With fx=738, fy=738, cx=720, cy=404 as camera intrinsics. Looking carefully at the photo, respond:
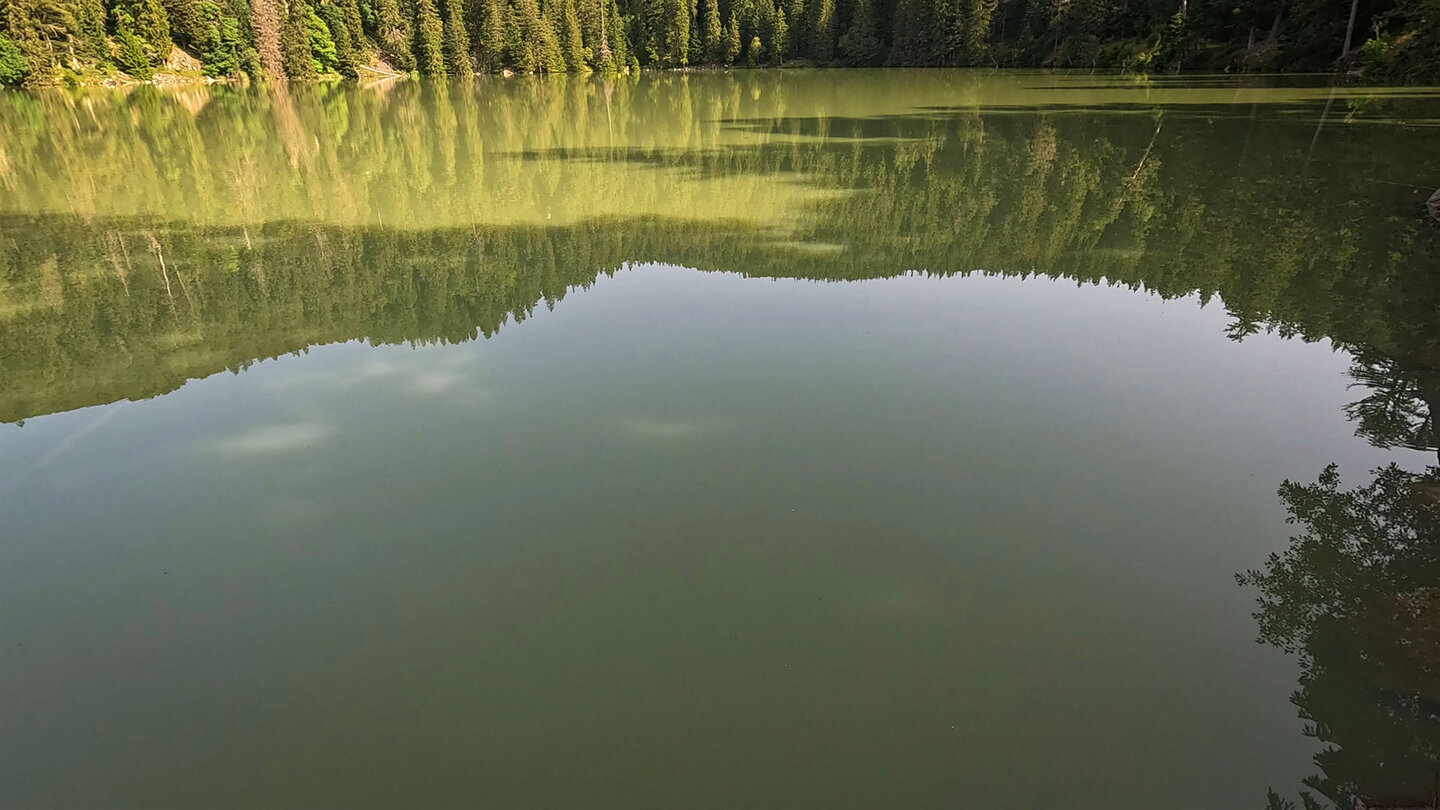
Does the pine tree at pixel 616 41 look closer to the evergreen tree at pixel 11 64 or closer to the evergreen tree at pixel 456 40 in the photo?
the evergreen tree at pixel 456 40

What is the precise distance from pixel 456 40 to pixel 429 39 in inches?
90.8

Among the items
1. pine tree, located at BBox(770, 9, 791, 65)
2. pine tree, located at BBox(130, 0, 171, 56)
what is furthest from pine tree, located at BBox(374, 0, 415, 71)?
→ pine tree, located at BBox(770, 9, 791, 65)

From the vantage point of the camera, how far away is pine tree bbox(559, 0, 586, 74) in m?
66.3

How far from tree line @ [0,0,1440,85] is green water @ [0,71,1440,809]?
90.5ft

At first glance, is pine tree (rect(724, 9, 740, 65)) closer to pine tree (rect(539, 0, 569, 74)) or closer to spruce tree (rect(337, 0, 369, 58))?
pine tree (rect(539, 0, 569, 74))

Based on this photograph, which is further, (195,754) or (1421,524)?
(1421,524)

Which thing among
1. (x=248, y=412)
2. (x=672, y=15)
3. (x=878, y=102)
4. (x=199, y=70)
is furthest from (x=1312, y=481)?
(x=672, y=15)

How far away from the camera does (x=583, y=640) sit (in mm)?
4062

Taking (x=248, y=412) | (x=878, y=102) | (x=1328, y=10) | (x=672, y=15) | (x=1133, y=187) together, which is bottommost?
(x=248, y=412)

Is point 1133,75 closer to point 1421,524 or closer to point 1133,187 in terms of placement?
point 1133,187

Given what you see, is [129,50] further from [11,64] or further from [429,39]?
[429,39]

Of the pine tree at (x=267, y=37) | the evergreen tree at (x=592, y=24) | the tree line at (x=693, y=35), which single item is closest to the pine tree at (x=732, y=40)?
the tree line at (x=693, y=35)

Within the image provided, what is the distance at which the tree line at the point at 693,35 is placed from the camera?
1431 inches

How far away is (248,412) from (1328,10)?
47.2 meters
